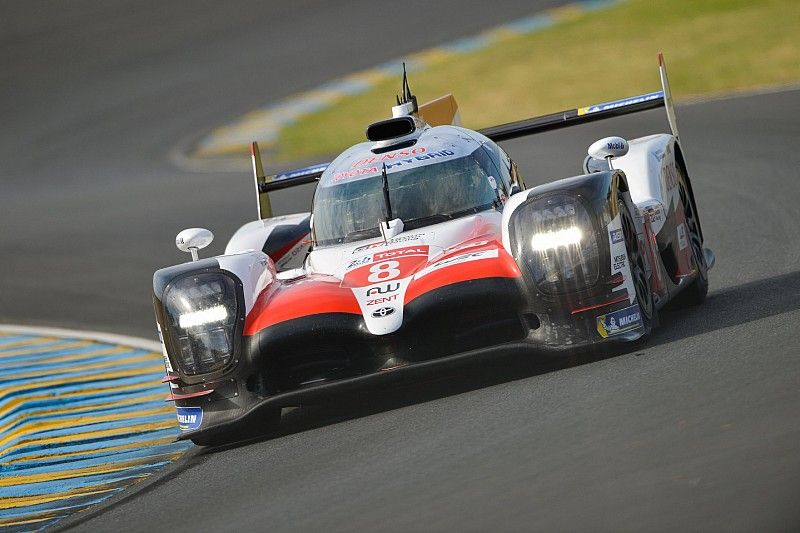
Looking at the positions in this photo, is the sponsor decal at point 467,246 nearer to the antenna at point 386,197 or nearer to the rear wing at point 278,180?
the antenna at point 386,197

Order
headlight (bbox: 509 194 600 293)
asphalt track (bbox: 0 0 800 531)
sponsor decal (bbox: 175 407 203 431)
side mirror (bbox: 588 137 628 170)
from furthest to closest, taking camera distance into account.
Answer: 1. side mirror (bbox: 588 137 628 170)
2. sponsor decal (bbox: 175 407 203 431)
3. headlight (bbox: 509 194 600 293)
4. asphalt track (bbox: 0 0 800 531)

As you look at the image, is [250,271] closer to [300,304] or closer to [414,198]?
[300,304]

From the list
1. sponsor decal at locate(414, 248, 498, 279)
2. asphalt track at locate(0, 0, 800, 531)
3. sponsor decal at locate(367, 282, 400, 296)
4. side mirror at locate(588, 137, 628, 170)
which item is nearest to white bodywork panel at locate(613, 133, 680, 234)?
side mirror at locate(588, 137, 628, 170)

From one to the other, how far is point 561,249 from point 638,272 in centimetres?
58

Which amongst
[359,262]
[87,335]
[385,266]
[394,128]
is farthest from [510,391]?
[87,335]

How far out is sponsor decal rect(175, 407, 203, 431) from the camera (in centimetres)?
699

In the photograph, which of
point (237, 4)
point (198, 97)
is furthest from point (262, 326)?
point (237, 4)

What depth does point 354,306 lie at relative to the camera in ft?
22.3

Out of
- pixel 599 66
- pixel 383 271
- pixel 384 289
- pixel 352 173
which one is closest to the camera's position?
pixel 384 289

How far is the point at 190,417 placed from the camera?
23.1 ft

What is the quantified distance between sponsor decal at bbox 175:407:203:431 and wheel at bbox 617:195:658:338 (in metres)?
2.23

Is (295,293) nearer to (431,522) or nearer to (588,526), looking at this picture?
(431,522)

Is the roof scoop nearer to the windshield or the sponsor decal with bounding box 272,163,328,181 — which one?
the windshield

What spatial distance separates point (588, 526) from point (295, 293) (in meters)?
3.20
